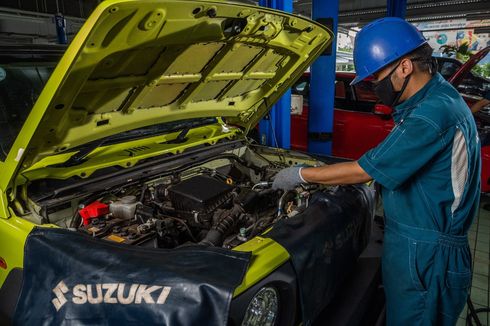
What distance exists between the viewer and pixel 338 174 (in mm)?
1664

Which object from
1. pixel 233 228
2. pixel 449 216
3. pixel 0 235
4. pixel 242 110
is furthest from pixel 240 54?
pixel 0 235

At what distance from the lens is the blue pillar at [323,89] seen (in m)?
3.80

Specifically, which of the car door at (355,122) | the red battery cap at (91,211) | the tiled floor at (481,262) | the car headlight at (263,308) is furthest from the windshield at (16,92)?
the car door at (355,122)

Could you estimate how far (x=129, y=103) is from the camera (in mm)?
1961

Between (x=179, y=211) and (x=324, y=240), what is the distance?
2.60ft

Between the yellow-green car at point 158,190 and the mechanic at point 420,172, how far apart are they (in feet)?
0.94

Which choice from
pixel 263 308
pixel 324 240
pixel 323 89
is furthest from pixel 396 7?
pixel 263 308

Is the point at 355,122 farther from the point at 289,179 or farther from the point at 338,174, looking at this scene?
the point at 338,174

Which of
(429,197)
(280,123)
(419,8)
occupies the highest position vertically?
(419,8)

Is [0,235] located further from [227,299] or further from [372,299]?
[372,299]

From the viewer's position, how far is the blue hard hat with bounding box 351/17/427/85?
155cm

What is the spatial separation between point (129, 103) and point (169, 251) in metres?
1.00

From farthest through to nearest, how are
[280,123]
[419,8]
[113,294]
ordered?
[419,8]
[280,123]
[113,294]

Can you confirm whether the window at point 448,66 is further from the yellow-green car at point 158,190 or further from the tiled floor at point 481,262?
the yellow-green car at point 158,190
